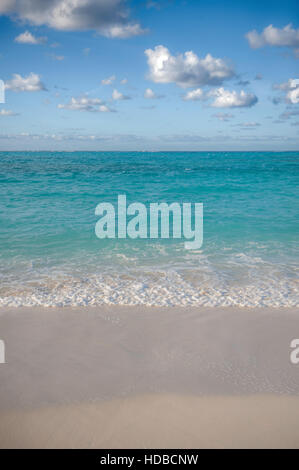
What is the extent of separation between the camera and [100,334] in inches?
173

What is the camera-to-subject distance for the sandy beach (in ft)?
9.40

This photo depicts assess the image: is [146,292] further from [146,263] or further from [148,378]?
[148,378]

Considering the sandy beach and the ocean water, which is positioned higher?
the ocean water

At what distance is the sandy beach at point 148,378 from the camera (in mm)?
2865

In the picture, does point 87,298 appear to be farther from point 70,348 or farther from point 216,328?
point 216,328

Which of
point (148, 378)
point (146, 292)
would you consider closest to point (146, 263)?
point (146, 292)

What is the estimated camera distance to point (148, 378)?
3.54 meters

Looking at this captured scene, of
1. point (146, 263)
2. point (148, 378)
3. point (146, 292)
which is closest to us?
point (148, 378)

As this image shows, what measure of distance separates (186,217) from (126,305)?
8.08m

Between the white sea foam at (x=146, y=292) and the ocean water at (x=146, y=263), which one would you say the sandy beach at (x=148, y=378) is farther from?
the ocean water at (x=146, y=263)

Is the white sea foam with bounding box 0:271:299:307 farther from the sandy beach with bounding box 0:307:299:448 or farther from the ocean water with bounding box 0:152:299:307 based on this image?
the sandy beach with bounding box 0:307:299:448

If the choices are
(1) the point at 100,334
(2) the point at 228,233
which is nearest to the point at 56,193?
(2) the point at 228,233

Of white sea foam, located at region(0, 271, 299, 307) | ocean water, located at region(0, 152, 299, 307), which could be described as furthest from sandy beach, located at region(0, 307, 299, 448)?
ocean water, located at region(0, 152, 299, 307)

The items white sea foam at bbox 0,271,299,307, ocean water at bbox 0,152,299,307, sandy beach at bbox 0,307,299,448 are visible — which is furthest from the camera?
ocean water at bbox 0,152,299,307
